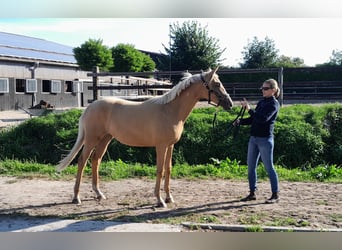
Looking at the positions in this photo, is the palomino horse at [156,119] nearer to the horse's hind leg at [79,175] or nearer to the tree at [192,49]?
the horse's hind leg at [79,175]

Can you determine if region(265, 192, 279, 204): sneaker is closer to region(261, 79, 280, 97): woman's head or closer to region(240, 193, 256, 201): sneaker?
region(240, 193, 256, 201): sneaker

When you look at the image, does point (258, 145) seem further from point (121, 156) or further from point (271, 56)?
point (271, 56)

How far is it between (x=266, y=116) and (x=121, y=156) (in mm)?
4336

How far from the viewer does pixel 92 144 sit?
17.3ft

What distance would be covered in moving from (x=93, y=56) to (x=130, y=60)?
108 cm

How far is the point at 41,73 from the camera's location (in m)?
11.4

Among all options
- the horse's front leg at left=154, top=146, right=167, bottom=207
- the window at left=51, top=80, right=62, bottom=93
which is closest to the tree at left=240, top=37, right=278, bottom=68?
the window at left=51, top=80, right=62, bottom=93

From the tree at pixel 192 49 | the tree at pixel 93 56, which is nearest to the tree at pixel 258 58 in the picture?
the tree at pixel 192 49

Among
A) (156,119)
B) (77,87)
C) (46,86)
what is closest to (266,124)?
(156,119)

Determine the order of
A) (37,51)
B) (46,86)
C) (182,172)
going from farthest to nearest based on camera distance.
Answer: (46,86) → (37,51) → (182,172)

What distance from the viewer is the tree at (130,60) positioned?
33.3 ft

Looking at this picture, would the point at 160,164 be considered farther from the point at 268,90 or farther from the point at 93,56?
the point at 93,56

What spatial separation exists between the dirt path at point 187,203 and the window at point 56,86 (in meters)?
4.61
